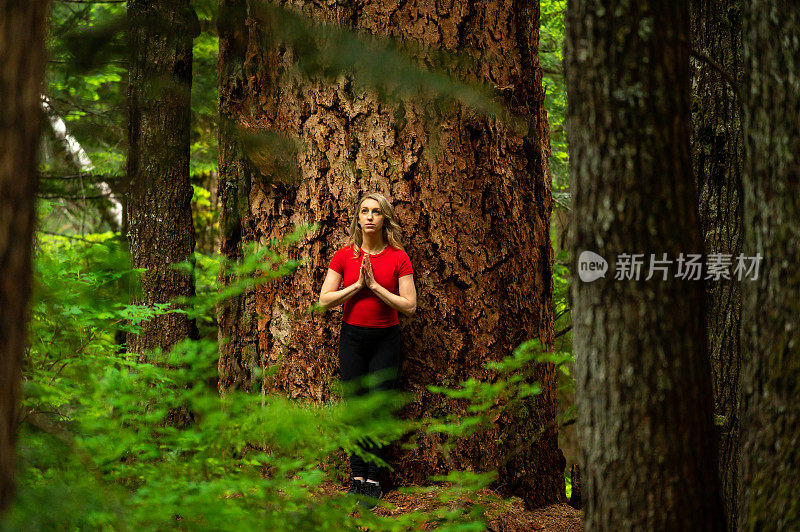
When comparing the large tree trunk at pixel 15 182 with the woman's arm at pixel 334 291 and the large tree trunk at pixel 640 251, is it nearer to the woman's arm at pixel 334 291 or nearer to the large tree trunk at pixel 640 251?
the large tree trunk at pixel 640 251

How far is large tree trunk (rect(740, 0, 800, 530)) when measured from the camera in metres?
2.91

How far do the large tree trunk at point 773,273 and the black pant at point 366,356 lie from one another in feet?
8.48

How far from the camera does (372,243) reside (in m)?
5.26

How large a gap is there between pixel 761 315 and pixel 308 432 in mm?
1961

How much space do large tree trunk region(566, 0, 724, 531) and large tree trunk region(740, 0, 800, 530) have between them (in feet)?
0.68

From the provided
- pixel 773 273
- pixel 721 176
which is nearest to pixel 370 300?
pixel 721 176

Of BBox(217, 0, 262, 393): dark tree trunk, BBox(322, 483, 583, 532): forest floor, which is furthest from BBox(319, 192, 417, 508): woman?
BBox(217, 0, 262, 393): dark tree trunk

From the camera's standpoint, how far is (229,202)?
20.0 feet

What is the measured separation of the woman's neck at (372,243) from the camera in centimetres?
524

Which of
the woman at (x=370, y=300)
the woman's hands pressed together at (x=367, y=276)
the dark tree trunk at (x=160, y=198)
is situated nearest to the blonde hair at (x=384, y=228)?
the woman at (x=370, y=300)

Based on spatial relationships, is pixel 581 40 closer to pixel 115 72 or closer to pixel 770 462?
pixel 770 462

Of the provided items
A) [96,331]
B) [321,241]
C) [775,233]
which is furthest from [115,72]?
[775,233]

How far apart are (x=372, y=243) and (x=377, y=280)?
29 cm

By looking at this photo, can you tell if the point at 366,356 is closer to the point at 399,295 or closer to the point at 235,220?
the point at 399,295
